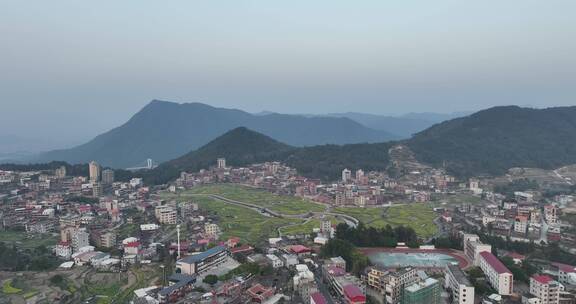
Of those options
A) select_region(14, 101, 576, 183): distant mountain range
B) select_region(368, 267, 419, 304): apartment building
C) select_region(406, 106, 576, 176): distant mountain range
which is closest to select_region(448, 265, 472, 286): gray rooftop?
select_region(368, 267, 419, 304): apartment building

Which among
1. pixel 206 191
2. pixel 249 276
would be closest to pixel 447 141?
pixel 206 191

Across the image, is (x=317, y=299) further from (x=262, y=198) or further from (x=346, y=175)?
(x=346, y=175)

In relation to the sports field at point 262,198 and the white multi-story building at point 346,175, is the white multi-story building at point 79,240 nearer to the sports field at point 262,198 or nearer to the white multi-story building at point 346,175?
the sports field at point 262,198

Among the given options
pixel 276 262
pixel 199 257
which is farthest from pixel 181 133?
pixel 276 262

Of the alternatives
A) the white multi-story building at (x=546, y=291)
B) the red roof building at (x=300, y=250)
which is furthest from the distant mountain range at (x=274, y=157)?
the white multi-story building at (x=546, y=291)

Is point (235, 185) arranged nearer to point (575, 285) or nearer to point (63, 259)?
point (63, 259)

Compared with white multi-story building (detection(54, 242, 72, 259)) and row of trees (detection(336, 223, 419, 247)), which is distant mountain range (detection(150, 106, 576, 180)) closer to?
row of trees (detection(336, 223, 419, 247))
